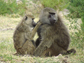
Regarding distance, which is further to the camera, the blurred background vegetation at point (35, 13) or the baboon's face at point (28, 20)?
the blurred background vegetation at point (35, 13)

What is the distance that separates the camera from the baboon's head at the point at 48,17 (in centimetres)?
494

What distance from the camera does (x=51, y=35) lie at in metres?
5.04

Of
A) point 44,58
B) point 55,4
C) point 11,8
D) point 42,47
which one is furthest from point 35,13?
point 44,58

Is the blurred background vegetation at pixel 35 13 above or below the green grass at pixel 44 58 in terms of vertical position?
above

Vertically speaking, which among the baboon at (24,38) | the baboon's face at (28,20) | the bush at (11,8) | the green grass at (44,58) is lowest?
the green grass at (44,58)

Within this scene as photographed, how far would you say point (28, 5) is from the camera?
17344 millimetres

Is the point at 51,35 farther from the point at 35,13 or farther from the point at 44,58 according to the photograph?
the point at 35,13

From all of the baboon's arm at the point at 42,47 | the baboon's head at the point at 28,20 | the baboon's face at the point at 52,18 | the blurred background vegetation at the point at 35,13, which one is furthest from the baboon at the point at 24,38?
the blurred background vegetation at the point at 35,13

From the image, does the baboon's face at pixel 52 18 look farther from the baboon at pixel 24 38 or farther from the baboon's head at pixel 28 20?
the baboon's head at pixel 28 20

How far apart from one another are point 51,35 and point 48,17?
1.73 ft

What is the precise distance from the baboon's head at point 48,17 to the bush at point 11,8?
9609 mm

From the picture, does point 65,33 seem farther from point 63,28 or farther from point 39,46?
point 39,46

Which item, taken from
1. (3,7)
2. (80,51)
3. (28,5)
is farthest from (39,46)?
(28,5)

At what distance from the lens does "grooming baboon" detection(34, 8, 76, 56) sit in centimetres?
498
